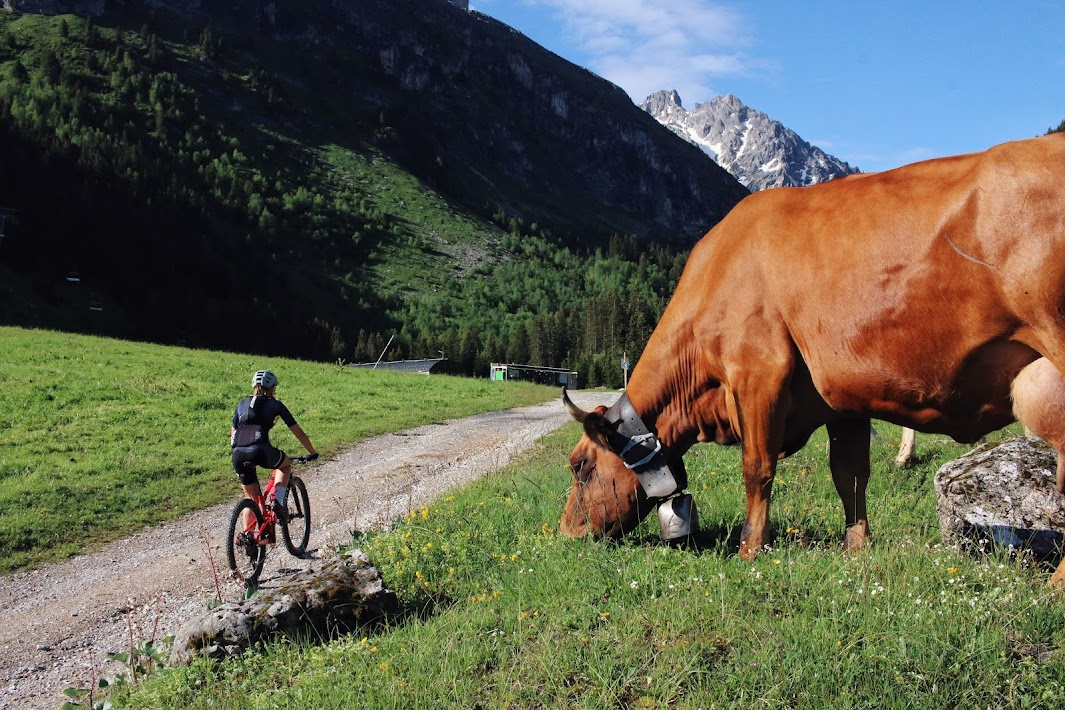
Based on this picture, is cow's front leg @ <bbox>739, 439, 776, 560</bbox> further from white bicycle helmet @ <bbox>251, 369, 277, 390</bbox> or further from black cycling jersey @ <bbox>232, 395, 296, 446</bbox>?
white bicycle helmet @ <bbox>251, 369, 277, 390</bbox>

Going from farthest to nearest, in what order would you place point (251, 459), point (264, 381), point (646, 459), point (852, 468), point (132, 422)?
point (132, 422) → point (264, 381) → point (251, 459) → point (646, 459) → point (852, 468)

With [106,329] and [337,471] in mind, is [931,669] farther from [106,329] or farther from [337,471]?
[106,329]

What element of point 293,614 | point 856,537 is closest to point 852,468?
point 856,537

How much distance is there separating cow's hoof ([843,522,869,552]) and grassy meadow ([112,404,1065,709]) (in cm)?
15

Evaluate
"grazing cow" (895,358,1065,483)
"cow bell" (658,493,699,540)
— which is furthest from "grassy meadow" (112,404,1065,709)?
"grazing cow" (895,358,1065,483)

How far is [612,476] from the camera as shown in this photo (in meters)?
6.33

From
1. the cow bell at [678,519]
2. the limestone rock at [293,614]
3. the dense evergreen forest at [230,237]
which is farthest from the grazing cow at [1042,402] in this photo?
the dense evergreen forest at [230,237]

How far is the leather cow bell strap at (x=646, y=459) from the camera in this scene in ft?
20.0

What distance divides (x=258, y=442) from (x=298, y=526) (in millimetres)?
2328

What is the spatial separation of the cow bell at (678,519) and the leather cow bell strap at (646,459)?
107mm

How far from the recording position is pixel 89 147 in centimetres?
11431

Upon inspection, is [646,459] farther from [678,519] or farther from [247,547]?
[247,547]

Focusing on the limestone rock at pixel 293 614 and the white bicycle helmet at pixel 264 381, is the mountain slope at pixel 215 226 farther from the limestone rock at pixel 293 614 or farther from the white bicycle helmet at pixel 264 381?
the limestone rock at pixel 293 614

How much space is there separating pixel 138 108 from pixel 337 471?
169361mm
